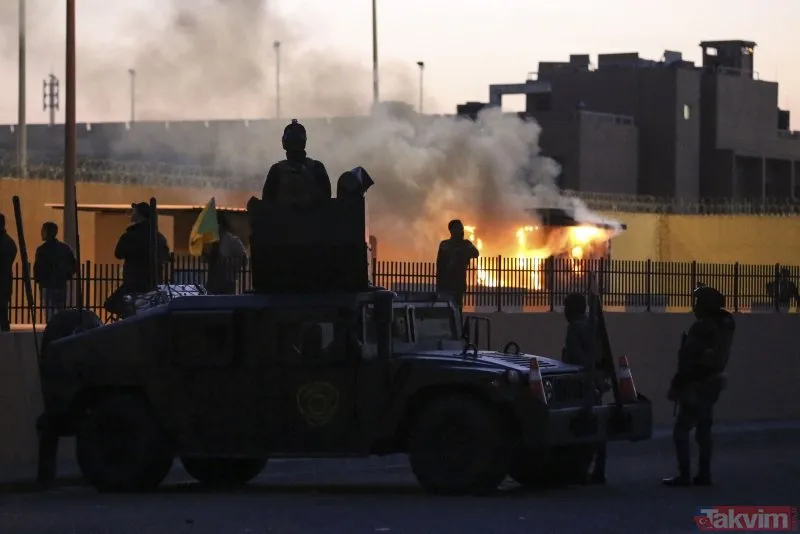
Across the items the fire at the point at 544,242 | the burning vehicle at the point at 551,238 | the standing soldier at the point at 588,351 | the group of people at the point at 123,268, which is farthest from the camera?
the burning vehicle at the point at 551,238

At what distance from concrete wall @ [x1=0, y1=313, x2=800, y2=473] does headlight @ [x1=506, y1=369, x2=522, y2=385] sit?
30.3 ft

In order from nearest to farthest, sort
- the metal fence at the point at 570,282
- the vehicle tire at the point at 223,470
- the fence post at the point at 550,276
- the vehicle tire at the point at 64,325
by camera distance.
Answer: the vehicle tire at the point at 223,470, the vehicle tire at the point at 64,325, the metal fence at the point at 570,282, the fence post at the point at 550,276

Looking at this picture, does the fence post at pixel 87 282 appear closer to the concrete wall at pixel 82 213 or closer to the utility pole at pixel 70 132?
the utility pole at pixel 70 132

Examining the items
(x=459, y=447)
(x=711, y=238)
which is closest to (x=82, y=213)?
(x=711, y=238)

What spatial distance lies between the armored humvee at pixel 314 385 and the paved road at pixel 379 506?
0.39m

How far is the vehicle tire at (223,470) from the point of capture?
54.6ft

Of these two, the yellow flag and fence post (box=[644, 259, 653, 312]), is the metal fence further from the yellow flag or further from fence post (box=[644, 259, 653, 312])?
the yellow flag

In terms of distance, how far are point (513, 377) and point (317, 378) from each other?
172 centimetres

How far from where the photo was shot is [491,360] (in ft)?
49.4

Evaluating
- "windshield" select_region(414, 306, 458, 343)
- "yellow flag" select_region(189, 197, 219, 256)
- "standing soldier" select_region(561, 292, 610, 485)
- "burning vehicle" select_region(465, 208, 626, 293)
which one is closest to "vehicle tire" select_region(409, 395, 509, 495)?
"windshield" select_region(414, 306, 458, 343)

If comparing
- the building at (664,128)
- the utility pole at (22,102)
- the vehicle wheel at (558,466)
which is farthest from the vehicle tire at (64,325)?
the building at (664,128)

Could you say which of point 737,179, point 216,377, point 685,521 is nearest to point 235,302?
point 216,377

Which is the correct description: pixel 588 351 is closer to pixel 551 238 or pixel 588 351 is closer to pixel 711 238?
pixel 551 238

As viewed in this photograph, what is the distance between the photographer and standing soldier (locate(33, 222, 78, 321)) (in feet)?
64.5
